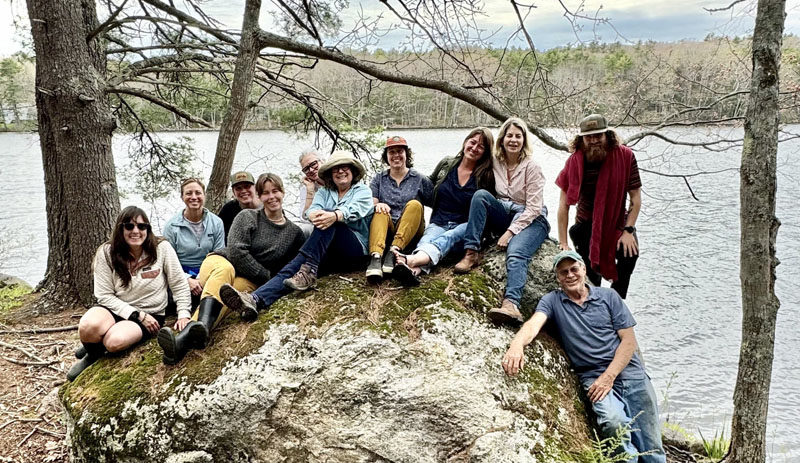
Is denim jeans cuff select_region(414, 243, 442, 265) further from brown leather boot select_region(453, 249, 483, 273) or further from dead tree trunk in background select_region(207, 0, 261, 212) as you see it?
dead tree trunk in background select_region(207, 0, 261, 212)

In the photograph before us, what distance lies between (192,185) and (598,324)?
10.7 feet

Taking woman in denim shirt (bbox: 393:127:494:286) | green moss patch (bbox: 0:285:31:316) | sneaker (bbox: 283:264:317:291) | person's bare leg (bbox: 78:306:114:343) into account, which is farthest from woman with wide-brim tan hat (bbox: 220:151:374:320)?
green moss patch (bbox: 0:285:31:316)

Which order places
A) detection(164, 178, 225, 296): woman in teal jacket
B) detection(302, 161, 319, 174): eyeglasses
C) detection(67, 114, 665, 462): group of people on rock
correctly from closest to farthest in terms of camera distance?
detection(67, 114, 665, 462): group of people on rock, detection(164, 178, 225, 296): woman in teal jacket, detection(302, 161, 319, 174): eyeglasses

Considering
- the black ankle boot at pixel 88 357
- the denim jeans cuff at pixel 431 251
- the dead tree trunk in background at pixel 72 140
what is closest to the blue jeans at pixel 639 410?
the denim jeans cuff at pixel 431 251

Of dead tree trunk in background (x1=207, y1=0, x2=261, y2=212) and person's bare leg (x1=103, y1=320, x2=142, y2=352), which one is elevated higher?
dead tree trunk in background (x1=207, y1=0, x2=261, y2=212)

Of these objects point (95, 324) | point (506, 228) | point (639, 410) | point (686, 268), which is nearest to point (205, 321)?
point (95, 324)

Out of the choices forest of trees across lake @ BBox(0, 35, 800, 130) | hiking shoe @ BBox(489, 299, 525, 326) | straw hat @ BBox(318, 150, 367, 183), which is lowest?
hiking shoe @ BBox(489, 299, 525, 326)

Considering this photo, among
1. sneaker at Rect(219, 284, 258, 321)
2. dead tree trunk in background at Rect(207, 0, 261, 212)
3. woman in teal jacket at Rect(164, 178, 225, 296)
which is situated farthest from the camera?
dead tree trunk in background at Rect(207, 0, 261, 212)

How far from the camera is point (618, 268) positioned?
420 cm

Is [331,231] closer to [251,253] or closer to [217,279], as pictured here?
[251,253]

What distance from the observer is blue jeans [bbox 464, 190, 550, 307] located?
12.4 feet

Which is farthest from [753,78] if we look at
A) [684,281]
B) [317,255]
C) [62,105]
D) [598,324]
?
[684,281]

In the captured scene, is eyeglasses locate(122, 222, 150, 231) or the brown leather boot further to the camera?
the brown leather boot

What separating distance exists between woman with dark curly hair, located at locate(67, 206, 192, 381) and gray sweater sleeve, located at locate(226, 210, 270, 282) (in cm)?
39
